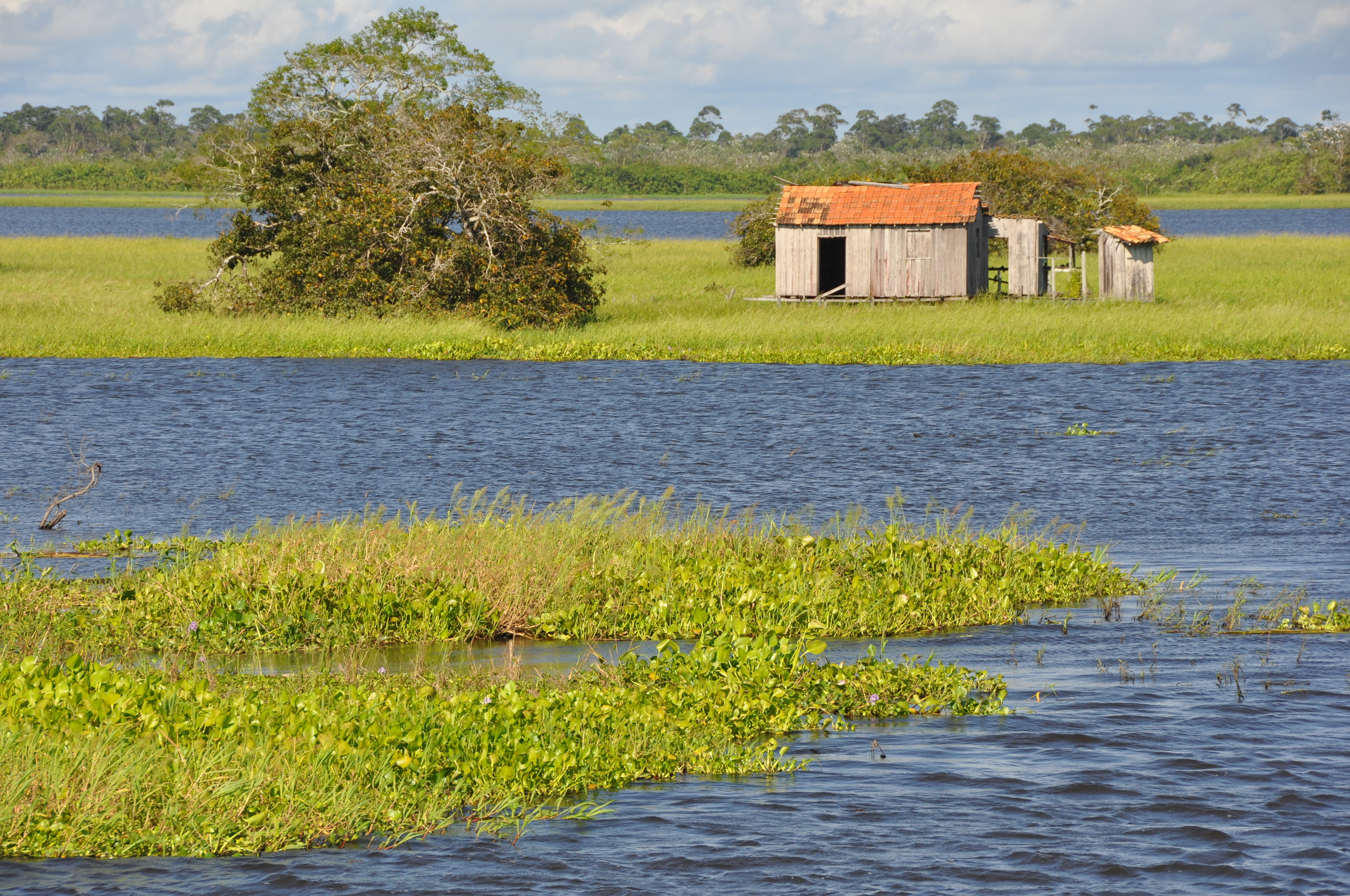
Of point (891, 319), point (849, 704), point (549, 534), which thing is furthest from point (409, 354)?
point (849, 704)

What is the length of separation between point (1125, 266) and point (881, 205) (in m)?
7.60

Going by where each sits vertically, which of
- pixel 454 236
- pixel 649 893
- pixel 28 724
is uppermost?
pixel 454 236

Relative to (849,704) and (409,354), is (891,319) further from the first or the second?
(849,704)

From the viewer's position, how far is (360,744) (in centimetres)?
789

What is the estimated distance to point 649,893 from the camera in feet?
23.0

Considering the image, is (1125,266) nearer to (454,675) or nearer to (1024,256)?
(1024,256)

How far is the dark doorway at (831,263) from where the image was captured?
46.5 m

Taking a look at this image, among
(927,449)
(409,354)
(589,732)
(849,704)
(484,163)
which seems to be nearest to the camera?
(589,732)

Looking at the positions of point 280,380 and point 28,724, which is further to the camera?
point 280,380

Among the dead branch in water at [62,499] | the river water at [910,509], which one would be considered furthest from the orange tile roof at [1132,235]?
the dead branch in water at [62,499]

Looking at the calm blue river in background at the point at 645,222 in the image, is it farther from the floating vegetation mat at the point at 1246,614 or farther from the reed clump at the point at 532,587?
the floating vegetation mat at the point at 1246,614

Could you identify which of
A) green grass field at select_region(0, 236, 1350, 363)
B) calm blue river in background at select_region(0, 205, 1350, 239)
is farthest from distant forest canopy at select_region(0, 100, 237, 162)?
green grass field at select_region(0, 236, 1350, 363)

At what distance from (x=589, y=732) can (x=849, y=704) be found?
2192 mm

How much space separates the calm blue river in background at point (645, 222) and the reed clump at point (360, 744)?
66.2m
